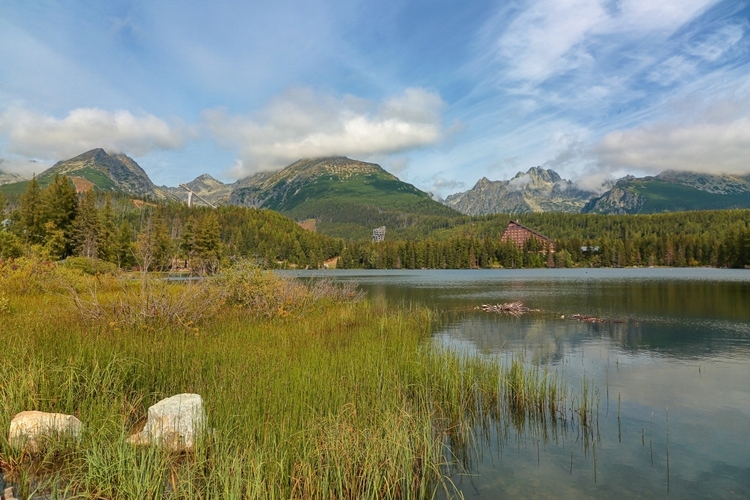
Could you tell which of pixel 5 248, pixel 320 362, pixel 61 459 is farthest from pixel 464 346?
pixel 5 248

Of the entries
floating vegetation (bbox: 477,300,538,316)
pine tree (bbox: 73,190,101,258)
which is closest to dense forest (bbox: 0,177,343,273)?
pine tree (bbox: 73,190,101,258)

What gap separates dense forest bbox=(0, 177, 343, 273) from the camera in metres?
34.5

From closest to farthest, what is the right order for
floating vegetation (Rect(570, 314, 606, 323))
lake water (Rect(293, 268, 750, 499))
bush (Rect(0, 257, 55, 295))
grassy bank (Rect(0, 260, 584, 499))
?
grassy bank (Rect(0, 260, 584, 499)) → lake water (Rect(293, 268, 750, 499)) → bush (Rect(0, 257, 55, 295)) → floating vegetation (Rect(570, 314, 606, 323))

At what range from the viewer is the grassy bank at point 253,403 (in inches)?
230

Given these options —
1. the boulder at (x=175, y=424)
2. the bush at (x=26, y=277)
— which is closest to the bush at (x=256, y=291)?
the bush at (x=26, y=277)

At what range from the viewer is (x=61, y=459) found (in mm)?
6551

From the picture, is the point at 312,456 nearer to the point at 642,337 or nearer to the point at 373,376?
the point at 373,376

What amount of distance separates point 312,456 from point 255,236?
167129mm

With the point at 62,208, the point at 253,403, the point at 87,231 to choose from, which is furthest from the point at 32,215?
the point at 253,403

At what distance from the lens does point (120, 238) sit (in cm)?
8969

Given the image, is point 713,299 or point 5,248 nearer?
point 5,248

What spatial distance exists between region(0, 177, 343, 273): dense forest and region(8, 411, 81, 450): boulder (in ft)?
29.9

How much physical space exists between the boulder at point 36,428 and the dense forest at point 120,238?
9.10 metres

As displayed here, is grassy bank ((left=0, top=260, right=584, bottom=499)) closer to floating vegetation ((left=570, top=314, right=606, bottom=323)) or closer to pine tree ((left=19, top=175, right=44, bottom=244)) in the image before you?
floating vegetation ((left=570, top=314, right=606, bottom=323))
